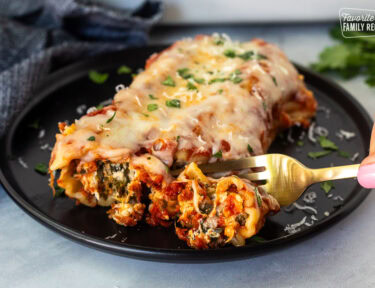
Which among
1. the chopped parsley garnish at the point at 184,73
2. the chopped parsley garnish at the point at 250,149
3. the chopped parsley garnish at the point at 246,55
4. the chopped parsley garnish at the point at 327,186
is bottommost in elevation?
the chopped parsley garnish at the point at 327,186

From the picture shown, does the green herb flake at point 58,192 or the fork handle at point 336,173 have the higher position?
the fork handle at point 336,173

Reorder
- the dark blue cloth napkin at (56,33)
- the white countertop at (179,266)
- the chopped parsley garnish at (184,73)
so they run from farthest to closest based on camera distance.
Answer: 1. the dark blue cloth napkin at (56,33)
2. the chopped parsley garnish at (184,73)
3. the white countertop at (179,266)

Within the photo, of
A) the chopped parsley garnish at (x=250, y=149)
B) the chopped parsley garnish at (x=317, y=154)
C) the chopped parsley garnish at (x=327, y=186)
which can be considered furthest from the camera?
the chopped parsley garnish at (x=317, y=154)

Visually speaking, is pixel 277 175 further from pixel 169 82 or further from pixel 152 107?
pixel 169 82

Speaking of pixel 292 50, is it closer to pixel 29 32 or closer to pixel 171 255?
pixel 29 32

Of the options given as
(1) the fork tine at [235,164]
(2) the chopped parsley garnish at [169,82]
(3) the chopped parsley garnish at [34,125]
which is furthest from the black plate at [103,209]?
(2) the chopped parsley garnish at [169,82]

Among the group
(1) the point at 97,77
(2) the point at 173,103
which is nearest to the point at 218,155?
Result: (2) the point at 173,103

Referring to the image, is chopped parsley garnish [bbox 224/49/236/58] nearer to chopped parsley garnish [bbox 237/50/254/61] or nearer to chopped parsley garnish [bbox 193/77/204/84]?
chopped parsley garnish [bbox 237/50/254/61]

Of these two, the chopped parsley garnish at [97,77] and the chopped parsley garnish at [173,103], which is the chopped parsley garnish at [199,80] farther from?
the chopped parsley garnish at [97,77]

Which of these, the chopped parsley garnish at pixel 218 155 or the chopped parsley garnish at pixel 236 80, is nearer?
the chopped parsley garnish at pixel 218 155
